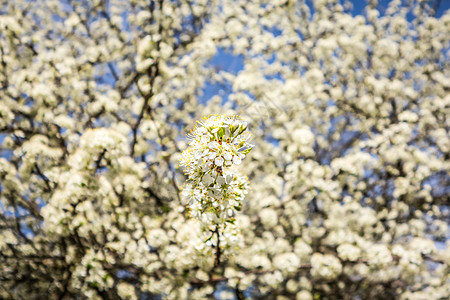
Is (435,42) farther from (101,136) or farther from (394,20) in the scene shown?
(101,136)

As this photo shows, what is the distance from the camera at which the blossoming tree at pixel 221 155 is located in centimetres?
379

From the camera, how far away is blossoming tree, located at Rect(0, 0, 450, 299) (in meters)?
3.79

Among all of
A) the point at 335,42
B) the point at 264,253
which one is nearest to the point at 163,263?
the point at 264,253

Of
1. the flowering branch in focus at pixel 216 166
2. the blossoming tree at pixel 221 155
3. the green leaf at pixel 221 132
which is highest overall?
the blossoming tree at pixel 221 155

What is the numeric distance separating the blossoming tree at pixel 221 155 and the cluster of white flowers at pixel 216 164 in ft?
0.05

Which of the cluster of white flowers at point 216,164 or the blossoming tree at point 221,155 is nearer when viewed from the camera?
the cluster of white flowers at point 216,164

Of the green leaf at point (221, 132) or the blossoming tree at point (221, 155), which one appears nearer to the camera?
the green leaf at point (221, 132)

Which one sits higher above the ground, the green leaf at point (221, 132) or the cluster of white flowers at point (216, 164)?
the green leaf at point (221, 132)

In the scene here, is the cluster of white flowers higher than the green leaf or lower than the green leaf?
lower

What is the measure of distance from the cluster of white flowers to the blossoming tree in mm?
16

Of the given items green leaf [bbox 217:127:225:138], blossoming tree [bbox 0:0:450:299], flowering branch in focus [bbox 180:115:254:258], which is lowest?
flowering branch in focus [bbox 180:115:254:258]

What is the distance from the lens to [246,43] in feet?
23.2

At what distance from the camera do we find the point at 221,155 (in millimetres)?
1864

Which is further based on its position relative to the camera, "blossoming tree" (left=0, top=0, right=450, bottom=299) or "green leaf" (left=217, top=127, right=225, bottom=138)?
"blossoming tree" (left=0, top=0, right=450, bottom=299)
